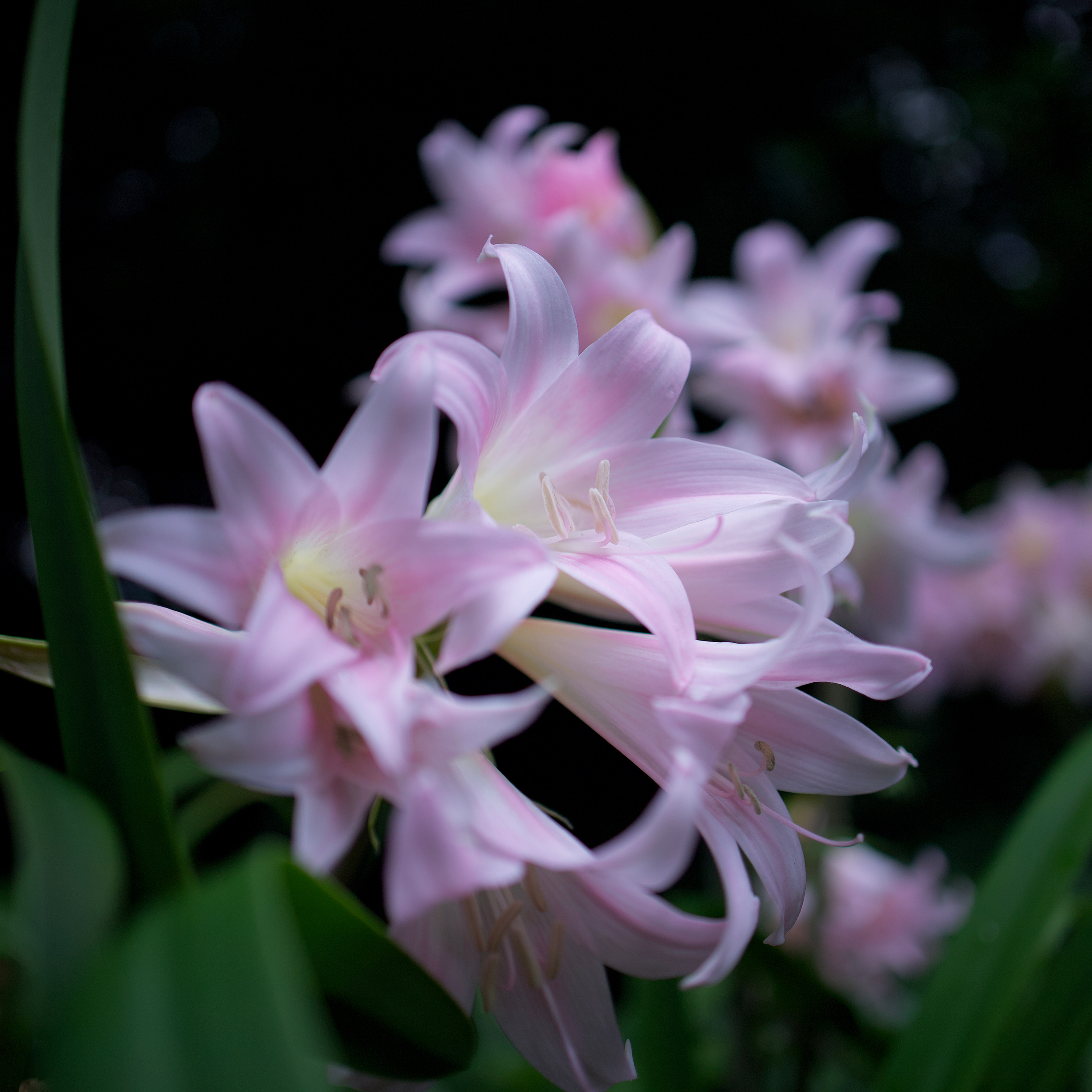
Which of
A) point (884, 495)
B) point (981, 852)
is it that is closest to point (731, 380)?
point (884, 495)

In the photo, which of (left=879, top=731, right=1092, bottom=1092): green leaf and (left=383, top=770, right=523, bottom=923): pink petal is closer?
(left=383, top=770, right=523, bottom=923): pink petal

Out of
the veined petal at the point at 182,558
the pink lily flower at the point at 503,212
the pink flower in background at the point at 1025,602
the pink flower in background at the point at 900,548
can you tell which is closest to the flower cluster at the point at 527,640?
the veined petal at the point at 182,558

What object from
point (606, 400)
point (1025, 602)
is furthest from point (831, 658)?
point (1025, 602)

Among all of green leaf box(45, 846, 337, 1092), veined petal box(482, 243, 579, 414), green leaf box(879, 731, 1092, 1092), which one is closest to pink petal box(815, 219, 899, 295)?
green leaf box(879, 731, 1092, 1092)

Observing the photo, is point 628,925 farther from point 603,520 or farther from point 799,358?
point 799,358

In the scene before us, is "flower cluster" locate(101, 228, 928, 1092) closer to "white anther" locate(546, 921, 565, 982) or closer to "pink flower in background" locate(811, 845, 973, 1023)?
"white anther" locate(546, 921, 565, 982)
